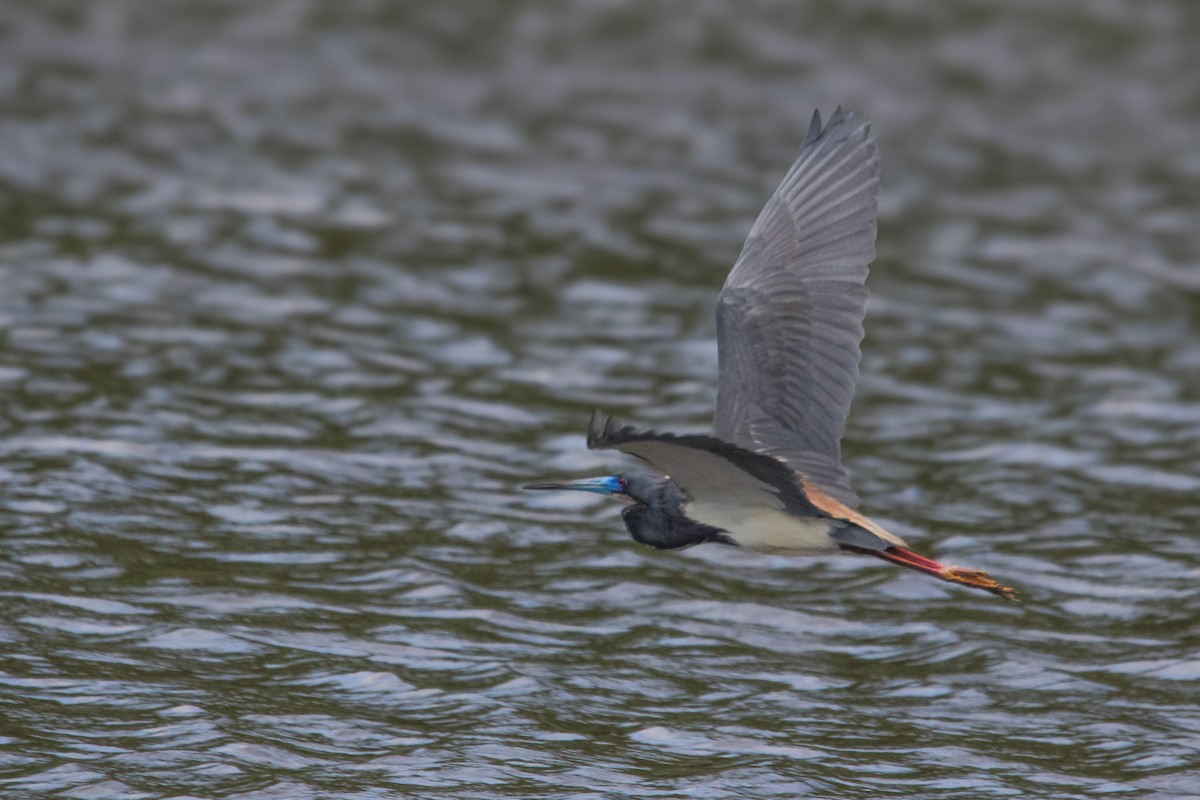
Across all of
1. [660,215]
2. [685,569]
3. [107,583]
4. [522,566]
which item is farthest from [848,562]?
[660,215]

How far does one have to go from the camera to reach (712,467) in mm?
6441

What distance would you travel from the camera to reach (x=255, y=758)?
6270mm

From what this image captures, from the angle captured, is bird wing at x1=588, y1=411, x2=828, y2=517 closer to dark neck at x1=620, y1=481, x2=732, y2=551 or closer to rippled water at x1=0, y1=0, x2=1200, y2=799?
dark neck at x1=620, y1=481, x2=732, y2=551

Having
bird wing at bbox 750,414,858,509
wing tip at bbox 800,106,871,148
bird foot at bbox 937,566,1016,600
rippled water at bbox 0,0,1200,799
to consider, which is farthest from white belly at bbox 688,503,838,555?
wing tip at bbox 800,106,871,148

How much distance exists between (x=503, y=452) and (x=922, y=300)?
4010 millimetres

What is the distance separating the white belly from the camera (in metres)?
6.95

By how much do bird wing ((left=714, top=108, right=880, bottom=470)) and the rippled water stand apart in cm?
112

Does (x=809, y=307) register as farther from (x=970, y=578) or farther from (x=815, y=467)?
(x=970, y=578)

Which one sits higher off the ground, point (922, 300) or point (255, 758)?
point (922, 300)

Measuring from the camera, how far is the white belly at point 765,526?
22.8 ft

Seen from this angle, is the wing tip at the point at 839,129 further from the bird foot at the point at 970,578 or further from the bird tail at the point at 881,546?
the bird foot at the point at 970,578

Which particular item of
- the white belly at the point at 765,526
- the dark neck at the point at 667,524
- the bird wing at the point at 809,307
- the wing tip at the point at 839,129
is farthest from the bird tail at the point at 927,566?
the wing tip at the point at 839,129

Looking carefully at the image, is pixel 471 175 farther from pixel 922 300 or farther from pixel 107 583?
pixel 107 583

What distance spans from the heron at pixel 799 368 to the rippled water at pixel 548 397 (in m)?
0.65
